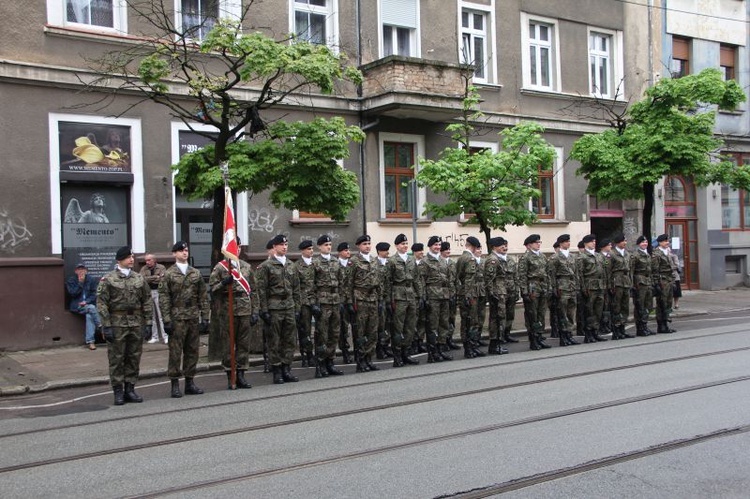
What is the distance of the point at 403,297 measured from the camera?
12820 mm

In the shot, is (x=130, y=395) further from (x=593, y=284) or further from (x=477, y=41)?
(x=477, y=41)

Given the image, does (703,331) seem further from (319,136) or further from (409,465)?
(409,465)

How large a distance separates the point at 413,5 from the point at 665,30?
10614mm

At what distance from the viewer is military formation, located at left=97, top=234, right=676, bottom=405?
414 inches

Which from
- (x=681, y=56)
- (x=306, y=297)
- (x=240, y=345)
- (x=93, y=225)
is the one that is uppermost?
(x=681, y=56)

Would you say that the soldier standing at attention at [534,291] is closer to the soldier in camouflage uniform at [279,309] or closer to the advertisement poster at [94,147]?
the soldier in camouflage uniform at [279,309]

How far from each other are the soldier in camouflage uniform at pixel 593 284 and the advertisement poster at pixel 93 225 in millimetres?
9437

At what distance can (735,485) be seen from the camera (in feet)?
19.2

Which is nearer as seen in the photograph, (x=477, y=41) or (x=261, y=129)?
(x=261, y=129)

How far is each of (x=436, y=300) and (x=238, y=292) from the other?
3590 mm

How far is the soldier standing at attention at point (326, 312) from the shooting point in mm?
11891

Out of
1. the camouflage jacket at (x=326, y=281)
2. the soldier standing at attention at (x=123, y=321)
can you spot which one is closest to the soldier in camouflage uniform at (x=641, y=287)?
the camouflage jacket at (x=326, y=281)

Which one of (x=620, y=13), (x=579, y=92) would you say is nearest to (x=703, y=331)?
(x=579, y=92)

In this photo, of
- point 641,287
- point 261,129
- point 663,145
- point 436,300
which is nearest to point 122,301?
point 261,129
